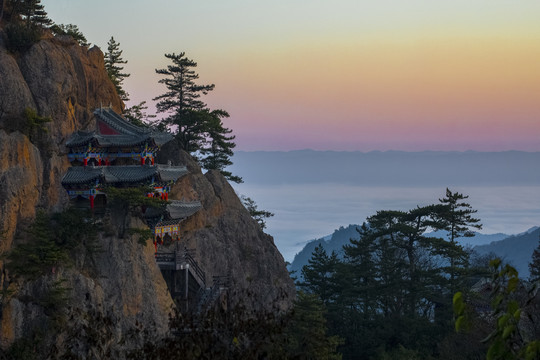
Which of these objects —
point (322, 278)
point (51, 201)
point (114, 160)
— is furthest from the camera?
point (322, 278)

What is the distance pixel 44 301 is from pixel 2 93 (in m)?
11.5

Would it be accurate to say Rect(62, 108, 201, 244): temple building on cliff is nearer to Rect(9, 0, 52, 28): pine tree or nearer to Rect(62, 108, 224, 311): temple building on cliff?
Rect(62, 108, 224, 311): temple building on cliff

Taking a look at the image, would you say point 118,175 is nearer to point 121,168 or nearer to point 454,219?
point 121,168

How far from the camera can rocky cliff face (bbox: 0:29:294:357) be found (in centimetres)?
2805

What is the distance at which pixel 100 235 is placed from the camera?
3114 centimetres

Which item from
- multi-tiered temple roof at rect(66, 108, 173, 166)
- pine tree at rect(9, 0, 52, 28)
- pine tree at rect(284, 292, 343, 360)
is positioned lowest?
pine tree at rect(284, 292, 343, 360)

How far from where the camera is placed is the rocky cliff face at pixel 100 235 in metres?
28.0

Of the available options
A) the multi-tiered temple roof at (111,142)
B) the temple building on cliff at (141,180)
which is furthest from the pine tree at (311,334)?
the multi-tiered temple roof at (111,142)

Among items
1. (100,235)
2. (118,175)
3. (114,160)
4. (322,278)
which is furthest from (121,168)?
(322,278)

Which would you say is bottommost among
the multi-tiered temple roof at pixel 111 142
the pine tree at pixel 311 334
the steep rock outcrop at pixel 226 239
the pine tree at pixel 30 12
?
the pine tree at pixel 311 334

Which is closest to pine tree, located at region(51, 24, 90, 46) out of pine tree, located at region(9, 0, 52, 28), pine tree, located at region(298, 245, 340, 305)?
pine tree, located at region(9, 0, 52, 28)

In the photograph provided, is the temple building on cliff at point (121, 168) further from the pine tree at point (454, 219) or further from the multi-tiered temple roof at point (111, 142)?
the pine tree at point (454, 219)

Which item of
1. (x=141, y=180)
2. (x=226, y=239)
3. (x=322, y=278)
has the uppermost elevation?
(x=141, y=180)

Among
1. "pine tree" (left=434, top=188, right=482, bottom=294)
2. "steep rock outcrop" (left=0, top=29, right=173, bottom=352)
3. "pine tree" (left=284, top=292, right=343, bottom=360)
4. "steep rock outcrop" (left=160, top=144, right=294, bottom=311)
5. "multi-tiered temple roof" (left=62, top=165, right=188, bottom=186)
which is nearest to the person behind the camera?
"steep rock outcrop" (left=0, top=29, right=173, bottom=352)
